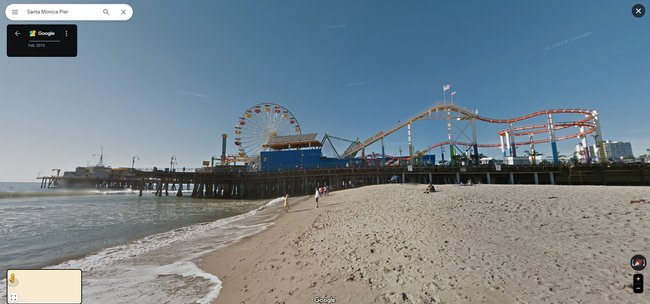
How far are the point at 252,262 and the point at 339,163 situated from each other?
4206 centimetres

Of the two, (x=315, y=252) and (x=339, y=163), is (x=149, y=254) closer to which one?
(x=315, y=252)

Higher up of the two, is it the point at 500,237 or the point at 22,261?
the point at 500,237

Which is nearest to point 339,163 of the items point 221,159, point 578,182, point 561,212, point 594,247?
point 578,182

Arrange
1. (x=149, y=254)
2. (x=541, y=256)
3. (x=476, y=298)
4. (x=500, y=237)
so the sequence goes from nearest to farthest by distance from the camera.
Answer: (x=476, y=298), (x=541, y=256), (x=500, y=237), (x=149, y=254)

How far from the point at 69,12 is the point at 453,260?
951 centimetres

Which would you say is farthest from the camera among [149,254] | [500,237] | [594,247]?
[149,254]

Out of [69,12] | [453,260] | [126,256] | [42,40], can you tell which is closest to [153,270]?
[126,256]

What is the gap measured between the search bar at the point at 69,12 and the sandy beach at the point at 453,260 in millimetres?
6438

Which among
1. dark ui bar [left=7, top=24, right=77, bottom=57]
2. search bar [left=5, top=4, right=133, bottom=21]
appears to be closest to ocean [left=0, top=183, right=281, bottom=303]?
dark ui bar [left=7, top=24, right=77, bottom=57]

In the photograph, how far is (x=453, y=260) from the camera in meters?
5.23

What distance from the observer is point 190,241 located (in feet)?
35.8

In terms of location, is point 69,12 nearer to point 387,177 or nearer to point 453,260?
point 453,260

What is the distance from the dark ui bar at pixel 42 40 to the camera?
4.45m

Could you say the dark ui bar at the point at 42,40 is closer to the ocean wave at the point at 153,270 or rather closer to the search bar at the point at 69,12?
the search bar at the point at 69,12
